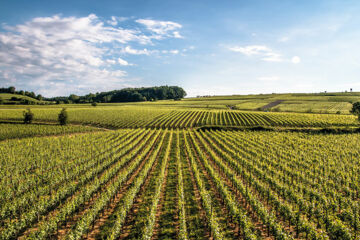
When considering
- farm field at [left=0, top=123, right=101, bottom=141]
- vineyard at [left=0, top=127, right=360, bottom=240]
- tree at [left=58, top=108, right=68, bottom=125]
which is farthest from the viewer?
tree at [left=58, top=108, right=68, bottom=125]

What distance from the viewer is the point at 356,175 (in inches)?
818

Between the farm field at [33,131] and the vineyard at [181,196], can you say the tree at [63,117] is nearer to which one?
the farm field at [33,131]

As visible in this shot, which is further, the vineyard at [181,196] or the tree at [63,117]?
the tree at [63,117]

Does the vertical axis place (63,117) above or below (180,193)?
above

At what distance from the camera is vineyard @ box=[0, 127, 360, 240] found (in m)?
12.2

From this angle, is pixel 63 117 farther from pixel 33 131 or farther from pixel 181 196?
pixel 181 196

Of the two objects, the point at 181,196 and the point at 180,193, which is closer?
the point at 181,196

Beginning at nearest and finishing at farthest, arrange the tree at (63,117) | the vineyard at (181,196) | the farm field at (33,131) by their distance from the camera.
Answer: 1. the vineyard at (181,196)
2. the farm field at (33,131)
3. the tree at (63,117)

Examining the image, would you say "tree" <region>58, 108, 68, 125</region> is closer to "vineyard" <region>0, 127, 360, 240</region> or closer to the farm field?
the farm field

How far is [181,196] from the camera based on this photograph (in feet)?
50.1

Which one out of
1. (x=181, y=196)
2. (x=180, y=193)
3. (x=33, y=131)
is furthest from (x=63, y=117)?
(x=181, y=196)

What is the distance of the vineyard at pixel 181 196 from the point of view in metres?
12.2

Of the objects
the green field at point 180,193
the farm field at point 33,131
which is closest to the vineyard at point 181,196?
the green field at point 180,193

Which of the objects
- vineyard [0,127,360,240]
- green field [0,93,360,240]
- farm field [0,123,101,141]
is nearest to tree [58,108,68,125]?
farm field [0,123,101,141]
